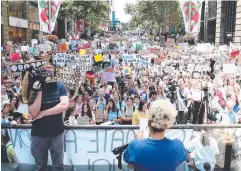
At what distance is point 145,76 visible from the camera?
13.0 meters

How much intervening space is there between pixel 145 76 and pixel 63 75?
3.71 metres

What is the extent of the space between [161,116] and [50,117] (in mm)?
1986

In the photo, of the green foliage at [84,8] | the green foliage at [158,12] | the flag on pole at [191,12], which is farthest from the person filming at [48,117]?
the green foliage at [158,12]

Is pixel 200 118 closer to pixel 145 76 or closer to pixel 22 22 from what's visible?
pixel 145 76

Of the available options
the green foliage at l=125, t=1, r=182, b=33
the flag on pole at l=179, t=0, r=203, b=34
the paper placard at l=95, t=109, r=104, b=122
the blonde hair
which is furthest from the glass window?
the blonde hair

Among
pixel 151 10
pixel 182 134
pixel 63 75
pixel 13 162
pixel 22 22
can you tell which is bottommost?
pixel 13 162

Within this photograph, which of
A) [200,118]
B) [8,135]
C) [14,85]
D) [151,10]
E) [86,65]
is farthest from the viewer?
[151,10]

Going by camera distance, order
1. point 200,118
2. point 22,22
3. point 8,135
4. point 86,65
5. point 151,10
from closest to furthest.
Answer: point 8,135 → point 200,118 → point 86,65 → point 22,22 → point 151,10

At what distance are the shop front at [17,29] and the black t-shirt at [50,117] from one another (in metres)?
28.0

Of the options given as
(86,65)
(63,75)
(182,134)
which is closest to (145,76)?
(86,65)

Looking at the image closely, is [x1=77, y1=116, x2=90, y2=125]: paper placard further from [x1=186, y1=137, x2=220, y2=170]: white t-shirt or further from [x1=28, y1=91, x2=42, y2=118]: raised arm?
[x1=28, y1=91, x2=42, y2=118]: raised arm

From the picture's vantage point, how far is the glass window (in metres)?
31.2

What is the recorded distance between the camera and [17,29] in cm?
3338

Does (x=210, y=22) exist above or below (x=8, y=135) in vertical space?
above
